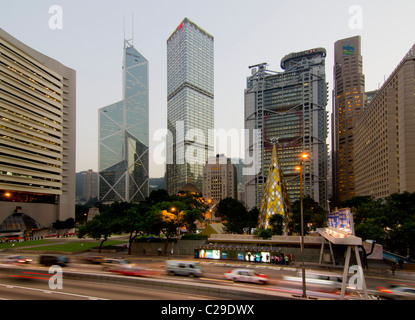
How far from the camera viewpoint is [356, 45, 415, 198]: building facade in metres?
84.6

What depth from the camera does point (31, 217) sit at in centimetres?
9575

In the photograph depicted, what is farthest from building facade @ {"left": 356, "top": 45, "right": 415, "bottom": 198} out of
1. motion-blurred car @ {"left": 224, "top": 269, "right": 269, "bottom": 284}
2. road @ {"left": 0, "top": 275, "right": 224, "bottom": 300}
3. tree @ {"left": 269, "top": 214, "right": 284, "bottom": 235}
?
road @ {"left": 0, "top": 275, "right": 224, "bottom": 300}

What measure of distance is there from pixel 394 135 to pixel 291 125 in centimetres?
7878

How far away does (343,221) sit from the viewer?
910 inches

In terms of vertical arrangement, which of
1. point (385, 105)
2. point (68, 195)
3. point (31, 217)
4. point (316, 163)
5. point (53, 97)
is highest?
point (53, 97)

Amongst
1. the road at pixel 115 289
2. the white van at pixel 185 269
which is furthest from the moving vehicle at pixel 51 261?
the white van at pixel 185 269

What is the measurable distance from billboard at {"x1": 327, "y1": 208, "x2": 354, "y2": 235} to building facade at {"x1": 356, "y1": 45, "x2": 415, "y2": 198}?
227 ft

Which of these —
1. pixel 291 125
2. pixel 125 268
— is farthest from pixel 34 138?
pixel 291 125

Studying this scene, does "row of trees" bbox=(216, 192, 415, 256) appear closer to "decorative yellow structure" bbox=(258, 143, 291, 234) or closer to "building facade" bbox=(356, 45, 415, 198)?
"decorative yellow structure" bbox=(258, 143, 291, 234)

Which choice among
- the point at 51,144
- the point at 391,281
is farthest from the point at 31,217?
the point at 391,281

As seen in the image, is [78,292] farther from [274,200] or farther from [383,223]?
[383,223]
